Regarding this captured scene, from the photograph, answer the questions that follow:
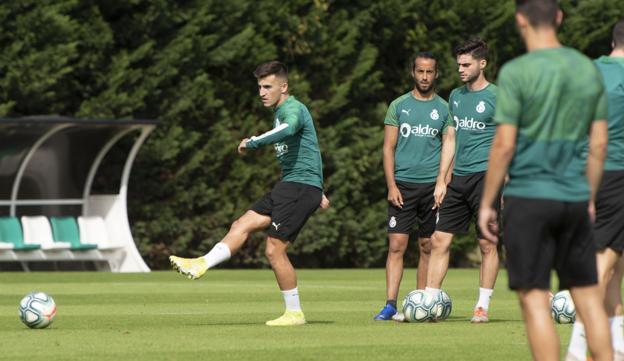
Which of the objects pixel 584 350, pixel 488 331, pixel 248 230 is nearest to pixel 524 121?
pixel 584 350

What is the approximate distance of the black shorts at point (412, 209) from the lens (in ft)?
43.2

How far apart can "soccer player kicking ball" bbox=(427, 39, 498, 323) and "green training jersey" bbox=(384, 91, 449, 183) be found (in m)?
0.40

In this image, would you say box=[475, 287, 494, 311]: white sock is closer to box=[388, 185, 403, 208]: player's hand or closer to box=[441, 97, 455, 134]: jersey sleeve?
box=[388, 185, 403, 208]: player's hand

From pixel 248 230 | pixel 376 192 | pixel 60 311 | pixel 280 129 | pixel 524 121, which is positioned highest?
pixel 524 121

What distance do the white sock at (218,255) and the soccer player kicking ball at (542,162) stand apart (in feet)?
15.8

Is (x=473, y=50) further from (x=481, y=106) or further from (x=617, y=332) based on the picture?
(x=617, y=332)

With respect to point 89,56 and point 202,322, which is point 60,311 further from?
point 89,56

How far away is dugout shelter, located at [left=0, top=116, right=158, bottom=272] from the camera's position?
932 inches

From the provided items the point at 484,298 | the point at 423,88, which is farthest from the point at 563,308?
the point at 423,88

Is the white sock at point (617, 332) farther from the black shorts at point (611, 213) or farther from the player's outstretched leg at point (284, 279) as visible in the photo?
the player's outstretched leg at point (284, 279)

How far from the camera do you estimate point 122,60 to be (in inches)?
989

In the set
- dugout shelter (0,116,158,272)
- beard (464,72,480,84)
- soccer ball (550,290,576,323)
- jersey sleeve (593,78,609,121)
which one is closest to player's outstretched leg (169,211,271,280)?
beard (464,72,480,84)

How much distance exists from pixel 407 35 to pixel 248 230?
17.1m

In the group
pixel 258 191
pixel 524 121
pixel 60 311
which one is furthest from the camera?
pixel 258 191
